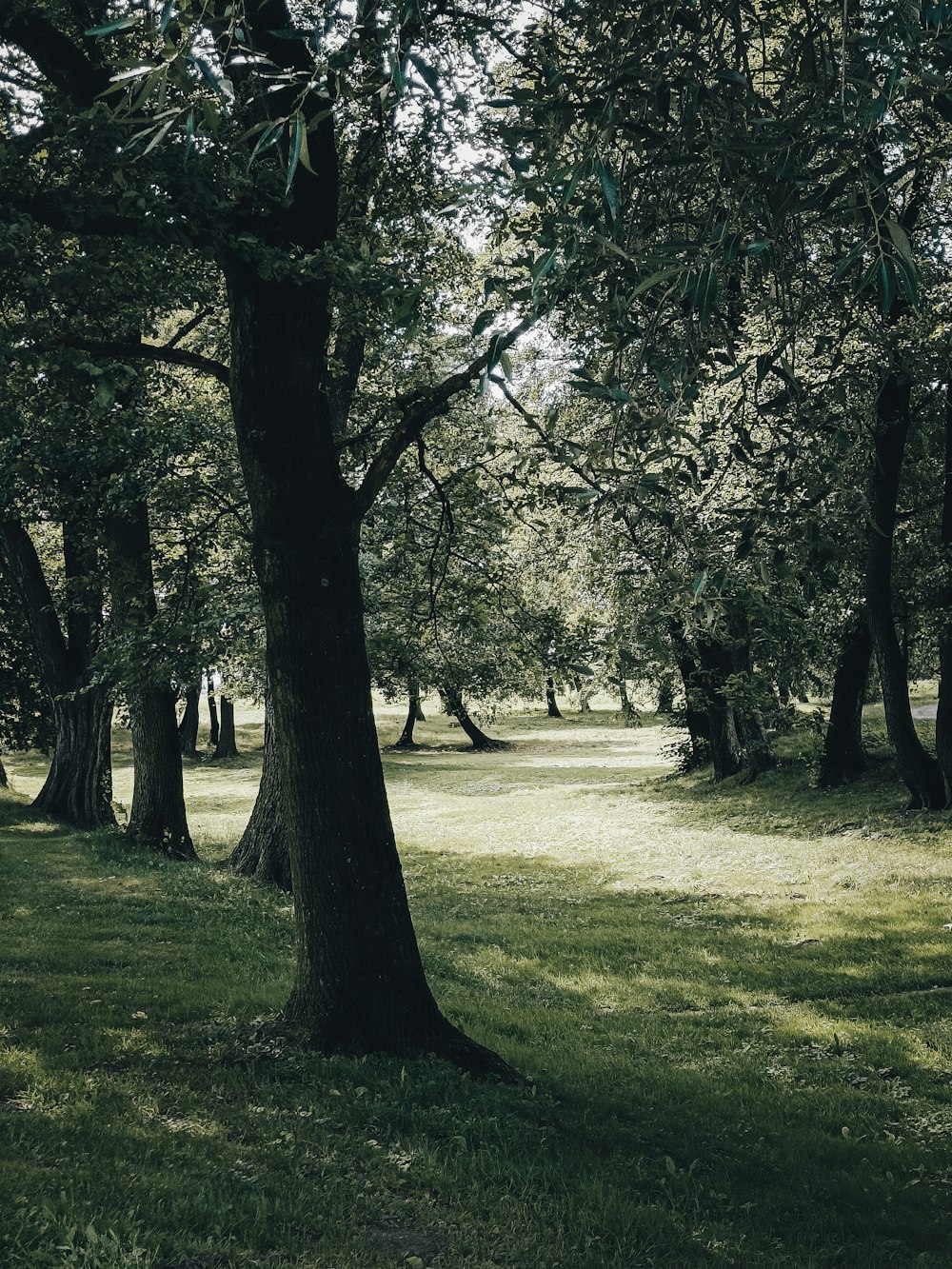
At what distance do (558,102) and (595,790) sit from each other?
28612 mm

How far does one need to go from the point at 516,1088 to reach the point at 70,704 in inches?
617

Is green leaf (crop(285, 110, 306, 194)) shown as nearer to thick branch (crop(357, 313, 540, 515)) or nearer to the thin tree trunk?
thick branch (crop(357, 313, 540, 515))

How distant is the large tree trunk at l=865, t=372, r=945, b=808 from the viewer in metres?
15.7

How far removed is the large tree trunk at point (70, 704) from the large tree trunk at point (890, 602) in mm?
14114

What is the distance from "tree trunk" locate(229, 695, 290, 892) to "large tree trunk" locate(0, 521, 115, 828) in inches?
238

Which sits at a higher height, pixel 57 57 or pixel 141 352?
pixel 57 57

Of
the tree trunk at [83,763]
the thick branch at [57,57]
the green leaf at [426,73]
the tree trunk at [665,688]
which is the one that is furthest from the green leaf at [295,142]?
the tree trunk at [665,688]

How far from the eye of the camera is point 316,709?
6719 millimetres

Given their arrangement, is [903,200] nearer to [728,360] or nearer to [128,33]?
[128,33]

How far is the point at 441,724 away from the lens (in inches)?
2655

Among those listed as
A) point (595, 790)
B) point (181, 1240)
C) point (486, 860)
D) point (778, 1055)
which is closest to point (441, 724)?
point (595, 790)

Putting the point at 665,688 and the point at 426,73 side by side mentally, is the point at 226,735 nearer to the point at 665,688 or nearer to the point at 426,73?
the point at 665,688

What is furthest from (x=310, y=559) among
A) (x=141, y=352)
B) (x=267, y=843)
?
(x=267, y=843)

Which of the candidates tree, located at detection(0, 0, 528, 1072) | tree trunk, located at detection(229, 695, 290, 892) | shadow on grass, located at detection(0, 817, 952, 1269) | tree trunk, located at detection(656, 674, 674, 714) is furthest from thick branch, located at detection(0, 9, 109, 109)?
tree trunk, located at detection(656, 674, 674, 714)
